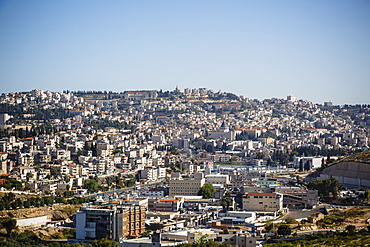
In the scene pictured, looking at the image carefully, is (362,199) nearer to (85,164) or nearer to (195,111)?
(85,164)

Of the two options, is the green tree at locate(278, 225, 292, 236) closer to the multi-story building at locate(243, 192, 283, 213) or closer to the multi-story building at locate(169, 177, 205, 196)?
the multi-story building at locate(243, 192, 283, 213)

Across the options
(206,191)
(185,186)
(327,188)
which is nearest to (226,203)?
(206,191)

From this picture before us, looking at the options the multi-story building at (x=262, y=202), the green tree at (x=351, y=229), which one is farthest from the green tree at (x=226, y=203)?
the green tree at (x=351, y=229)

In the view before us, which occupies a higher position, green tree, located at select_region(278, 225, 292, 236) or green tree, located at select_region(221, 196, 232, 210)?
green tree, located at select_region(278, 225, 292, 236)

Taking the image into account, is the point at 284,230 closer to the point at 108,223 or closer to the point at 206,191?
the point at 108,223

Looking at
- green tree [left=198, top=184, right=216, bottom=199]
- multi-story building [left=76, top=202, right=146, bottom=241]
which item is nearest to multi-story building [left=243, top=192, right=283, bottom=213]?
green tree [left=198, top=184, right=216, bottom=199]

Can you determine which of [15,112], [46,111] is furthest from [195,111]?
[15,112]

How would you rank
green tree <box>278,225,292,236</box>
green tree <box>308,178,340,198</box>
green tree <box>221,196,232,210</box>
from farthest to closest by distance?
green tree <box>308,178,340,198</box> < green tree <box>221,196,232,210</box> < green tree <box>278,225,292,236</box>
